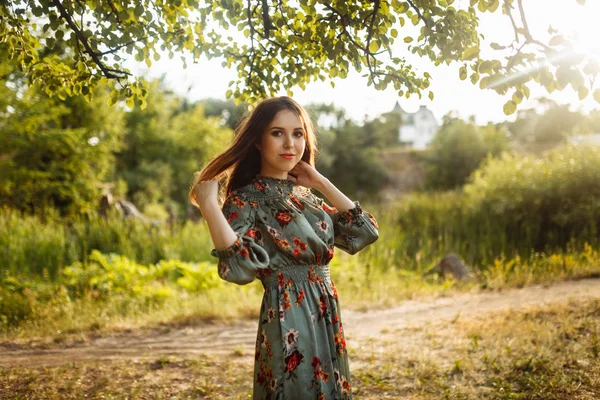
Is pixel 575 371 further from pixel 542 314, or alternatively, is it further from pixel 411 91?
pixel 411 91

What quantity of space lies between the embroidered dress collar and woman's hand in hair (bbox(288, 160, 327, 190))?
123 mm

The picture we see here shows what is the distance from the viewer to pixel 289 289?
2.22m

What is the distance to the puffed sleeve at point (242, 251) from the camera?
2000mm

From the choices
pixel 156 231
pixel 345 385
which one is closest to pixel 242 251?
pixel 345 385

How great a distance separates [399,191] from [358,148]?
405cm

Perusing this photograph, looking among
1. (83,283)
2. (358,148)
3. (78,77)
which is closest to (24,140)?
(83,283)

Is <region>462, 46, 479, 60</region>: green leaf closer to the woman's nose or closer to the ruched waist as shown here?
the woman's nose

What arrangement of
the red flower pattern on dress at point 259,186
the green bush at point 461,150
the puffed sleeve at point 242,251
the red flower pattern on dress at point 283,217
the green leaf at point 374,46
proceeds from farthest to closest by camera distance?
the green bush at point 461,150, the green leaf at point 374,46, the red flower pattern on dress at point 259,186, the red flower pattern on dress at point 283,217, the puffed sleeve at point 242,251

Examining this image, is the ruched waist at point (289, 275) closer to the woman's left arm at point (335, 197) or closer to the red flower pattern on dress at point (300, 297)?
the red flower pattern on dress at point (300, 297)

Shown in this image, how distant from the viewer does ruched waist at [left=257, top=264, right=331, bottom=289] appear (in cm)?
224

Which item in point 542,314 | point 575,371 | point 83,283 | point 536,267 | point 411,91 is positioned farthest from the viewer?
point 536,267

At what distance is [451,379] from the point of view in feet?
12.3

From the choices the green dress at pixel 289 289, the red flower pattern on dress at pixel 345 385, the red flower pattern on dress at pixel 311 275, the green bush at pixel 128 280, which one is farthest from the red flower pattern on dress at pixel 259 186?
the green bush at pixel 128 280

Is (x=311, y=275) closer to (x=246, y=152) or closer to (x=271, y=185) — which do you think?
(x=271, y=185)
